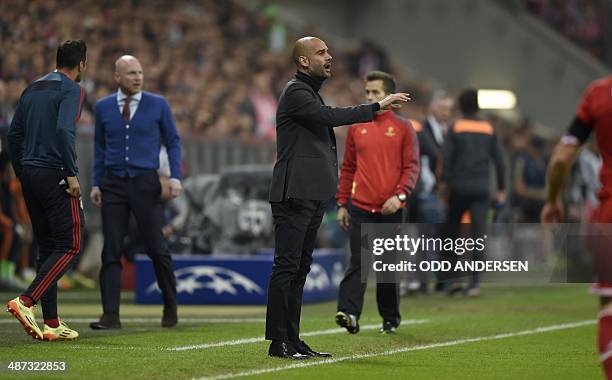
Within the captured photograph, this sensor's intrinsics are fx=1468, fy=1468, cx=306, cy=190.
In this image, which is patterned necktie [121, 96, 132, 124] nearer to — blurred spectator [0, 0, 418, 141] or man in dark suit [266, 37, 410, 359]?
man in dark suit [266, 37, 410, 359]

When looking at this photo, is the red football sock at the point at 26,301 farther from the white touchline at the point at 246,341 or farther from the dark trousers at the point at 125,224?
the dark trousers at the point at 125,224

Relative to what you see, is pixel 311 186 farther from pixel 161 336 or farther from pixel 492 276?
pixel 492 276

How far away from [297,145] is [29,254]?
9631 millimetres

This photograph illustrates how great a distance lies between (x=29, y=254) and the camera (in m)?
19.5

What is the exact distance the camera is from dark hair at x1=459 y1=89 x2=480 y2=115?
1794 cm

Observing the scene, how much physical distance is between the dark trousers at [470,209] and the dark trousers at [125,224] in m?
5.54

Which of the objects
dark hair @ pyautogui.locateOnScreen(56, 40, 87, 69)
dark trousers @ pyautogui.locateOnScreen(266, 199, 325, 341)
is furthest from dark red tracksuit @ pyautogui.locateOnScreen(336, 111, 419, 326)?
dark hair @ pyautogui.locateOnScreen(56, 40, 87, 69)

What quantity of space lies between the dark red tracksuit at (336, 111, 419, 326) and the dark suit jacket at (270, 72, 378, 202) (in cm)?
194

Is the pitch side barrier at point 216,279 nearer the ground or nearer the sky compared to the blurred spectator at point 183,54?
nearer the ground

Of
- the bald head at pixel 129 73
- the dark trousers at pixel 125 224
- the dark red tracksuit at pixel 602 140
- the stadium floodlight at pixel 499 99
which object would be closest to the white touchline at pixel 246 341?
the dark trousers at pixel 125 224

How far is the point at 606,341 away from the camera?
7.91 m

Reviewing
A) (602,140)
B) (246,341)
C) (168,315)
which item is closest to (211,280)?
(168,315)

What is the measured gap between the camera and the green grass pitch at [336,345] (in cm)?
982

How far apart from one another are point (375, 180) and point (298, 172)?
2.19 metres
